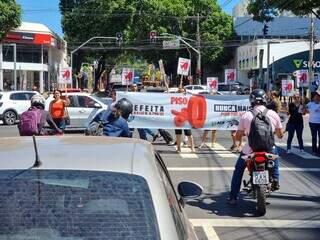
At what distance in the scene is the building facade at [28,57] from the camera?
52.2 meters

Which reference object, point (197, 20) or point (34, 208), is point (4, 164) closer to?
point (34, 208)

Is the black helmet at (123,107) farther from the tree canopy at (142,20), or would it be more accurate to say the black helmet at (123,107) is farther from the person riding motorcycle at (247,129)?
the tree canopy at (142,20)

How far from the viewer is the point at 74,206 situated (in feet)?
10.1

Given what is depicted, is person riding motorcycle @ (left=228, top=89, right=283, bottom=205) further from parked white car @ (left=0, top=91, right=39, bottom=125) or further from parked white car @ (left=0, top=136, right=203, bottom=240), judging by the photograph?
parked white car @ (left=0, top=91, right=39, bottom=125)

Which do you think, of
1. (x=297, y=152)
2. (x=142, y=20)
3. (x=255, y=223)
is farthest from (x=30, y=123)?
(x=142, y=20)

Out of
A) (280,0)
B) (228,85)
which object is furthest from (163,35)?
(280,0)

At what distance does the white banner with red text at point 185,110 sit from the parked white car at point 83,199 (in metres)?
13.8

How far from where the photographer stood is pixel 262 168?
8578 mm

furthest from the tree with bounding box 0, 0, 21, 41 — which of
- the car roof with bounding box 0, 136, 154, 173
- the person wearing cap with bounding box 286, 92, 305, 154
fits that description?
the car roof with bounding box 0, 136, 154, 173

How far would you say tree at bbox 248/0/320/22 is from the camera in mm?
18688

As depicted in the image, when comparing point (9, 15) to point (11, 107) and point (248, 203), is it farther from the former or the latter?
point (248, 203)

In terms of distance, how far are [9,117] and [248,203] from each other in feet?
65.7

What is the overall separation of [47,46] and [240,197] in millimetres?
50008

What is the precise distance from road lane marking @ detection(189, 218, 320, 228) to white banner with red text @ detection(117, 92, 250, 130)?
28.8 feet
